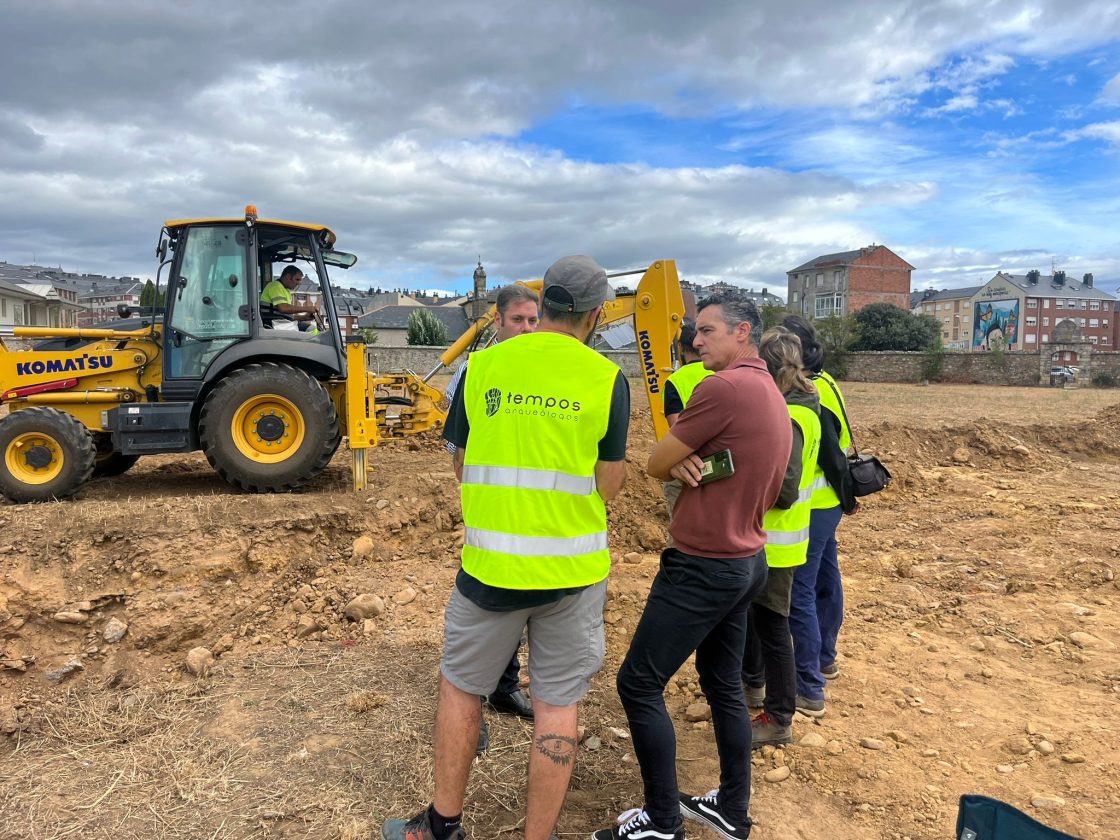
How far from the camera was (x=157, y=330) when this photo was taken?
7.16 metres

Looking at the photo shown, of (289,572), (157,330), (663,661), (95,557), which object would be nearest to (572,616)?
(663,661)

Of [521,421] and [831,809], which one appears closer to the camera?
[521,421]

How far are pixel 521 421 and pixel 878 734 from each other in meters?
2.48

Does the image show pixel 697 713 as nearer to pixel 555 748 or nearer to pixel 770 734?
pixel 770 734

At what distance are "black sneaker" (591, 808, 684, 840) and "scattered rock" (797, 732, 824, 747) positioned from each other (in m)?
0.99

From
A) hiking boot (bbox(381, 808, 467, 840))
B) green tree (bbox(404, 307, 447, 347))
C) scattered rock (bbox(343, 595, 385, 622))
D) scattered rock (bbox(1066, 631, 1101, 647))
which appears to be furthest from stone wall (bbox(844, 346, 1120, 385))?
hiking boot (bbox(381, 808, 467, 840))

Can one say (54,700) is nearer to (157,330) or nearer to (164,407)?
(164,407)

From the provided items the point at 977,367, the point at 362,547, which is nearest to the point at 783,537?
the point at 362,547

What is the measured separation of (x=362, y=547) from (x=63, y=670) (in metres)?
2.13

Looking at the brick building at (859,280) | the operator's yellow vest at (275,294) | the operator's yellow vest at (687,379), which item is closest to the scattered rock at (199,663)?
the operator's yellow vest at (687,379)

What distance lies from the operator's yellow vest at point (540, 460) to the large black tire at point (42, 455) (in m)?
5.85

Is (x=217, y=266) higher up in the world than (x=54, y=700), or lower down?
higher up

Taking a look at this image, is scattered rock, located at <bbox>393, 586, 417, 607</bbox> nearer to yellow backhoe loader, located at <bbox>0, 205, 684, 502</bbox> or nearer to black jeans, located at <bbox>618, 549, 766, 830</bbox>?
yellow backhoe loader, located at <bbox>0, 205, 684, 502</bbox>

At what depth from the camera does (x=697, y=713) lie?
366 centimetres
